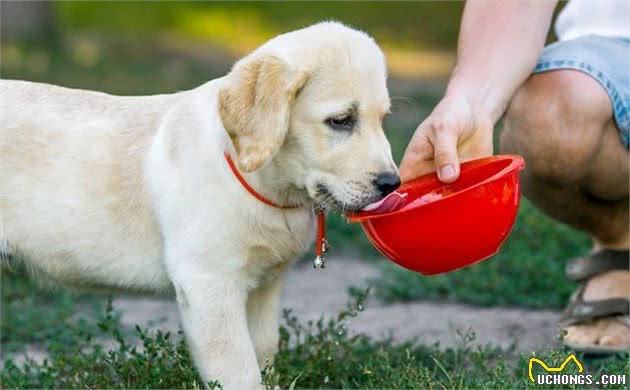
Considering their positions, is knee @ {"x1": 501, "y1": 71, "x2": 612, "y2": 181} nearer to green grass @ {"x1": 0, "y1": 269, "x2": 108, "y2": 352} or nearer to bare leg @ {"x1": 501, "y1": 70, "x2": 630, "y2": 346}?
bare leg @ {"x1": 501, "y1": 70, "x2": 630, "y2": 346}

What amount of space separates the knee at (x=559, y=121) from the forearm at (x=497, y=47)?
0.31 ft

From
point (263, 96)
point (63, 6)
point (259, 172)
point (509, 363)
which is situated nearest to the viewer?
point (263, 96)

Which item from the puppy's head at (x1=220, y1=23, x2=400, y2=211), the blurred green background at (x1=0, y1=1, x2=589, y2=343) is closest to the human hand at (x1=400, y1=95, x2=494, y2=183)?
the puppy's head at (x1=220, y1=23, x2=400, y2=211)

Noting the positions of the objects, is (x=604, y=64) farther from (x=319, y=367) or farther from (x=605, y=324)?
(x=319, y=367)

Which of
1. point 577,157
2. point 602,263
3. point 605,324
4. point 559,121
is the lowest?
point 605,324

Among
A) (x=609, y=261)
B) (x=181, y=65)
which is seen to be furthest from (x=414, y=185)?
(x=181, y=65)

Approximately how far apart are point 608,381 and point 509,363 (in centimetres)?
65

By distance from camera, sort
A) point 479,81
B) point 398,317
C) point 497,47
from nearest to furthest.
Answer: point 479,81 → point 497,47 → point 398,317

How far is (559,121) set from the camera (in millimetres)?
3811

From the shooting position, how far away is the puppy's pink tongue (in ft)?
10.0

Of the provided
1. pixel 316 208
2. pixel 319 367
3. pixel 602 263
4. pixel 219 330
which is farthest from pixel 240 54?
pixel 219 330

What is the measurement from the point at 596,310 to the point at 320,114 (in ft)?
5.02

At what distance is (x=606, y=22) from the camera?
4188 millimetres

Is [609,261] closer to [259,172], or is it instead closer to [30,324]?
[259,172]
